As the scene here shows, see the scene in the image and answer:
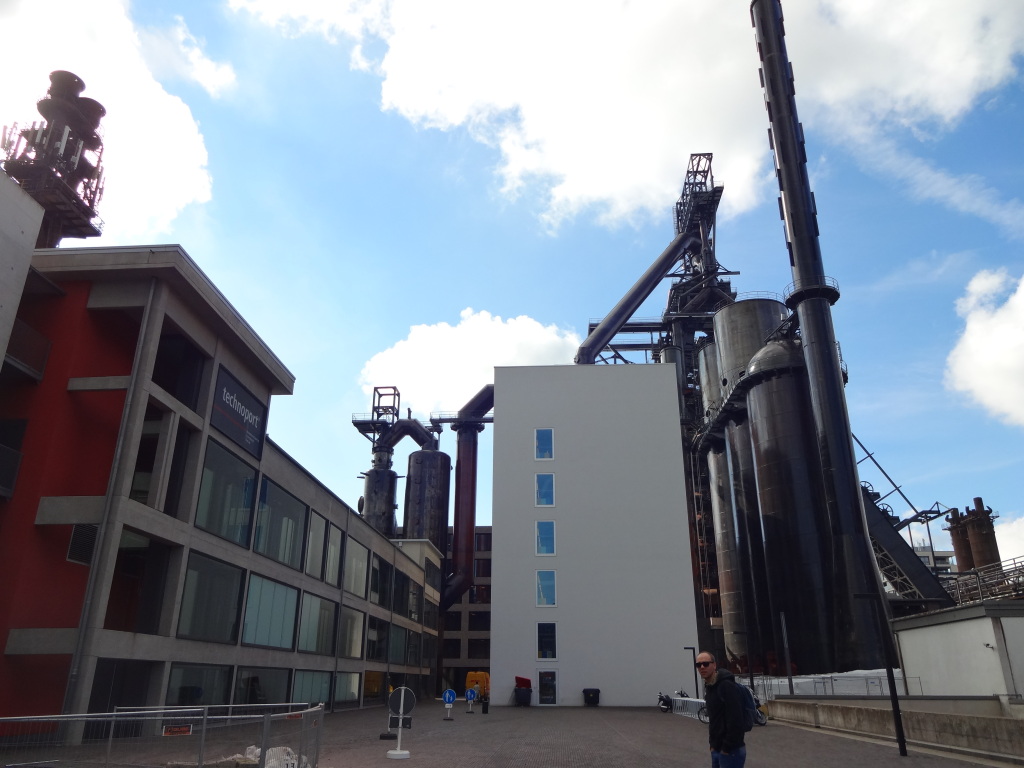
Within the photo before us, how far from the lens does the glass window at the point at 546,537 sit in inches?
1676

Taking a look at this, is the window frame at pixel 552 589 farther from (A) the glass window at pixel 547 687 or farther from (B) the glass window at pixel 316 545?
(B) the glass window at pixel 316 545

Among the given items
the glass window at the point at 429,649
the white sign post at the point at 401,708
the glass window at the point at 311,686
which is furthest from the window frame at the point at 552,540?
the white sign post at the point at 401,708

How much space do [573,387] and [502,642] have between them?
15.9m

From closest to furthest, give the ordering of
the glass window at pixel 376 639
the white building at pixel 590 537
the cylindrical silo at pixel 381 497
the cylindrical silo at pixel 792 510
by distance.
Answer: the cylindrical silo at pixel 792 510
the white building at pixel 590 537
the glass window at pixel 376 639
the cylindrical silo at pixel 381 497

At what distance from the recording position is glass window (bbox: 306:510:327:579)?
3366 centimetres

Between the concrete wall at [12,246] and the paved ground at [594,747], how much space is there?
14419mm

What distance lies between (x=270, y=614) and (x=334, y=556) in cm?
826

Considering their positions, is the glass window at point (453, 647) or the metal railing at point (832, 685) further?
the glass window at point (453, 647)

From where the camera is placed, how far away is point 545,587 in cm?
4162

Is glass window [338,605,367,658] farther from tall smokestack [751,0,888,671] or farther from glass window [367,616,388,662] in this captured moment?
tall smokestack [751,0,888,671]

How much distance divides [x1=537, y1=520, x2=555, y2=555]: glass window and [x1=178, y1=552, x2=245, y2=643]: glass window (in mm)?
19930

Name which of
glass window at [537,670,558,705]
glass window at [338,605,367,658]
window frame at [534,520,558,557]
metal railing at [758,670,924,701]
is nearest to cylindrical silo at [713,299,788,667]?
metal railing at [758,670,924,701]

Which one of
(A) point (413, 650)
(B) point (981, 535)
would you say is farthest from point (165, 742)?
(B) point (981, 535)

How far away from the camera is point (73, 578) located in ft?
66.0
